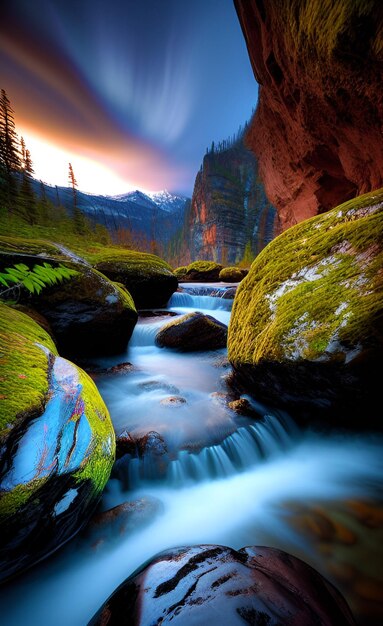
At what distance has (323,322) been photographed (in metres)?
2.63

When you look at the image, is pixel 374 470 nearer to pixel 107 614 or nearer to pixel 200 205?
pixel 107 614

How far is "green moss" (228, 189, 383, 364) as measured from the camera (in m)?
2.42

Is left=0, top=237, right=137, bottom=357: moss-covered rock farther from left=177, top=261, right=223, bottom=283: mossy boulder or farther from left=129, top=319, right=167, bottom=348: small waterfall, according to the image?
left=177, top=261, right=223, bottom=283: mossy boulder

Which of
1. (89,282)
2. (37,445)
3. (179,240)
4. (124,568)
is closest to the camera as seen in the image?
(37,445)

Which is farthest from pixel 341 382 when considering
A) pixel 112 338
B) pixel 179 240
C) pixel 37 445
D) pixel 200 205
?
pixel 179 240

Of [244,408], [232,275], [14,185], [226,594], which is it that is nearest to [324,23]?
[244,408]

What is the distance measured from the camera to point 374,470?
270 cm

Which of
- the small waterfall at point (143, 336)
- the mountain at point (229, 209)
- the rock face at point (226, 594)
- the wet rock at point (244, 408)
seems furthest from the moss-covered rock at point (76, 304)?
the mountain at point (229, 209)

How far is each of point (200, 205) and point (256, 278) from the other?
8958cm

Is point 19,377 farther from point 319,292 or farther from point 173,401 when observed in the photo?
point 319,292

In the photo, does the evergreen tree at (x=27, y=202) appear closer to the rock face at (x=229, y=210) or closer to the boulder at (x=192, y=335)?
the boulder at (x=192, y=335)

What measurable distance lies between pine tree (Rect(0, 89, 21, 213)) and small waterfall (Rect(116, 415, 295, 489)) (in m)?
26.1

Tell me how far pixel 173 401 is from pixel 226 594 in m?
2.83

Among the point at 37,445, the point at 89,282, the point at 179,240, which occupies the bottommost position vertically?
the point at 37,445
